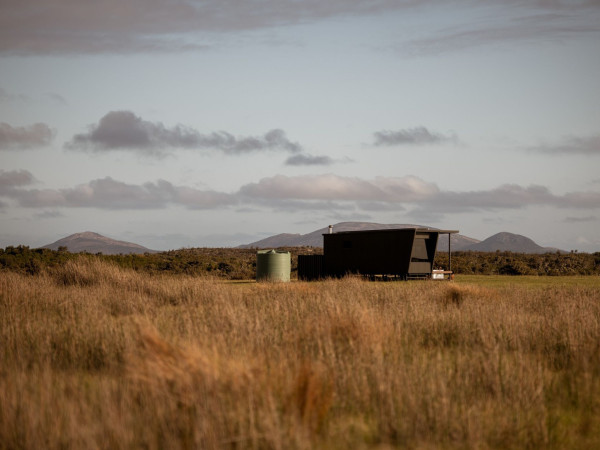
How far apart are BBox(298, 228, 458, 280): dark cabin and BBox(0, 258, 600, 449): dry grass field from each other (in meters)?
16.7

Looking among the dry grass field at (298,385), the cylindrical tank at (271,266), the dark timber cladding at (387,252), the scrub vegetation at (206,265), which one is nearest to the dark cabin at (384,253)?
the dark timber cladding at (387,252)

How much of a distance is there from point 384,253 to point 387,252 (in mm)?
192

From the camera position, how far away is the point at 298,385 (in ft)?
19.6

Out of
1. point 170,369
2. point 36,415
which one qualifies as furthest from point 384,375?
point 36,415

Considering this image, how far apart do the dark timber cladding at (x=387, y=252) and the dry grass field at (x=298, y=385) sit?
16608 mm

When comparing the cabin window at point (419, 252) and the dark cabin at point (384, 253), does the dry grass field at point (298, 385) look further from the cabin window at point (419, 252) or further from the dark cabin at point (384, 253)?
the cabin window at point (419, 252)

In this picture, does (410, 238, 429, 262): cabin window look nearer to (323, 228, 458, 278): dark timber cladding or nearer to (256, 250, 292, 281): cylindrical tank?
(323, 228, 458, 278): dark timber cladding

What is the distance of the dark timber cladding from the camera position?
2777cm

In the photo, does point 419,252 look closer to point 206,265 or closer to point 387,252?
point 387,252

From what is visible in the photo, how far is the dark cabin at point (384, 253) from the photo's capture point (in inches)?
1095

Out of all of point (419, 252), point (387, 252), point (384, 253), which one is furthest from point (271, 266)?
point (419, 252)

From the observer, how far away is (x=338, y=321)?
31.6 ft

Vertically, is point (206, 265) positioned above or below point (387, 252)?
below

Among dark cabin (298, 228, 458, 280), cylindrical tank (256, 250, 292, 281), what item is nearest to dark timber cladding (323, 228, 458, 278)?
dark cabin (298, 228, 458, 280)
